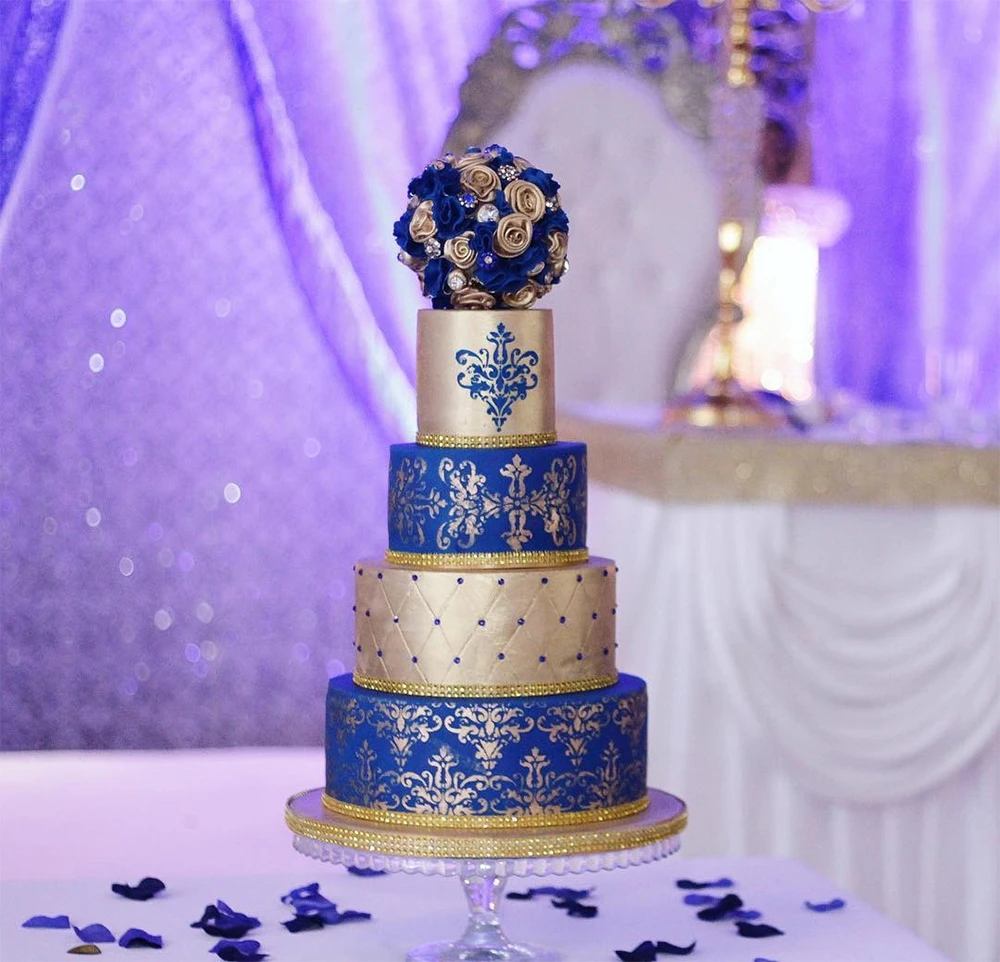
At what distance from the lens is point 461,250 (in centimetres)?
185

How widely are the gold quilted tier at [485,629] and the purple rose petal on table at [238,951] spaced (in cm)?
28

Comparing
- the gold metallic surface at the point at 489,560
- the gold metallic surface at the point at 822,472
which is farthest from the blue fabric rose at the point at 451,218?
the gold metallic surface at the point at 822,472

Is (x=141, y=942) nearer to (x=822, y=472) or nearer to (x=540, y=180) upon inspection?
(x=540, y=180)

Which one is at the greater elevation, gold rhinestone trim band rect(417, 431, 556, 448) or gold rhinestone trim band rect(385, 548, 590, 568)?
gold rhinestone trim band rect(417, 431, 556, 448)

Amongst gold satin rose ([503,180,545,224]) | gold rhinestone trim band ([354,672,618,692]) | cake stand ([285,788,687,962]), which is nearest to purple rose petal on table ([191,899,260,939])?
cake stand ([285,788,687,962])

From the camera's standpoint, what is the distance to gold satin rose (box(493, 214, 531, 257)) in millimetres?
1846

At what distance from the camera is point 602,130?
4.88 metres

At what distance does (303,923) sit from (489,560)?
41 cm

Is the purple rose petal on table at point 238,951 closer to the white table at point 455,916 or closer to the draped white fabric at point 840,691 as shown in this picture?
the white table at point 455,916

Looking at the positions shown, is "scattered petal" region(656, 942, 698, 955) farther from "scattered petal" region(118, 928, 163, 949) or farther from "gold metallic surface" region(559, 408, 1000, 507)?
"gold metallic surface" region(559, 408, 1000, 507)

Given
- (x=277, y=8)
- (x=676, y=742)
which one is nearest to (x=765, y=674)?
(x=676, y=742)

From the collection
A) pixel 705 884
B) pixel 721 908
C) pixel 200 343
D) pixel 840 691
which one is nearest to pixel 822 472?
pixel 840 691

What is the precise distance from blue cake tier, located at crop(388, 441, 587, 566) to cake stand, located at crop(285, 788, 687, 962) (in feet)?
0.90

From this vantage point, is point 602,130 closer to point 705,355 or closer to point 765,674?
point 705,355
